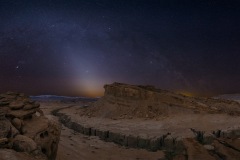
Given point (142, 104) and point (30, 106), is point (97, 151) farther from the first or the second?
point (142, 104)

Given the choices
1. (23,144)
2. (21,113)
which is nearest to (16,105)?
(21,113)

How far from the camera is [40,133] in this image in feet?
18.1

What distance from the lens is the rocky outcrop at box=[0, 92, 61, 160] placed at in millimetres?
4594

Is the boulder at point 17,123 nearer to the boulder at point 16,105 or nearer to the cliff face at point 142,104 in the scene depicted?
the boulder at point 16,105

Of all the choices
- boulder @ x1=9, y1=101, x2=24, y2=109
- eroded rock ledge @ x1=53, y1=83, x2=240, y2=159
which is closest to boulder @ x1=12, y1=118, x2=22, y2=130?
boulder @ x1=9, y1=101, x2=24, y2=109

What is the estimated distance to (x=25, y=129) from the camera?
17.8 ft

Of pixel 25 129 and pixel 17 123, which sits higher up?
pixel 17 123

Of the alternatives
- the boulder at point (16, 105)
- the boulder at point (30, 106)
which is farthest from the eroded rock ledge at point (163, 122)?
the boulder at point (16, 105)

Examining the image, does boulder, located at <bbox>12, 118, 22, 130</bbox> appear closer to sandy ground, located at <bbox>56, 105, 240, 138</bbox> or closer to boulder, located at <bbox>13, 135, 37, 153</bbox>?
boulder, located at <bbox>13, 135, 37, 153</bbox>

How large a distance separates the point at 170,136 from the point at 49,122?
5593 millimetres

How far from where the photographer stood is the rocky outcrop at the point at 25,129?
15.1 feet

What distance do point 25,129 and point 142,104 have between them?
11.4 metres

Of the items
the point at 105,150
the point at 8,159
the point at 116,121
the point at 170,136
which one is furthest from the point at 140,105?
the point at 8,159

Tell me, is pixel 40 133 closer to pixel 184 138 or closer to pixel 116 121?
pixel 184 138
